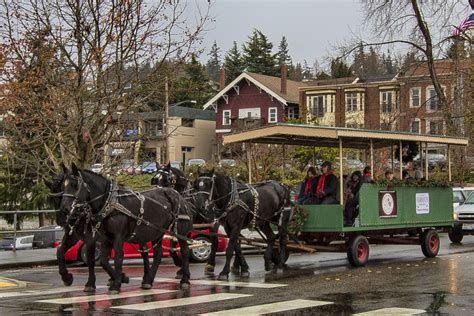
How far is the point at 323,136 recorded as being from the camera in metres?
16.5

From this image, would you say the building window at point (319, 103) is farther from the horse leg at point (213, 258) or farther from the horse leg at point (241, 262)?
the horse leg at point (241, 262)

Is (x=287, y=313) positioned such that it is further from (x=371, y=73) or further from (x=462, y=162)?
(x=371, y=73)

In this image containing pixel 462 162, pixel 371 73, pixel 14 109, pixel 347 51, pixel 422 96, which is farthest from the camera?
pixel 371 73

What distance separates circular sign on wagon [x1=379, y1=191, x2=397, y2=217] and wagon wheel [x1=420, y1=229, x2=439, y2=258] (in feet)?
5.26

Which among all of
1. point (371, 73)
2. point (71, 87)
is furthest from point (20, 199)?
point (371, 73)

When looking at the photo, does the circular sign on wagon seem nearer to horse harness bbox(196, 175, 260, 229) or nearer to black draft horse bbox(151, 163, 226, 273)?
horse harness bbox(196, 175, 260, 229)

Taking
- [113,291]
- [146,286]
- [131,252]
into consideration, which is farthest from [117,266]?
[131,252]

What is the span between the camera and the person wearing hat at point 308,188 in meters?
17.4

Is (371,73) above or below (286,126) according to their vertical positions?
above

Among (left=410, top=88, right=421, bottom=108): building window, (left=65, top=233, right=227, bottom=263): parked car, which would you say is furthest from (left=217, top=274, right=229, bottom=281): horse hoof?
(left=410, top=88, right=421, bottom=108): building window

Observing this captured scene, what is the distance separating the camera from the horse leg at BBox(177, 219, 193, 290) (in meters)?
13.5

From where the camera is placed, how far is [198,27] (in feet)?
67.0

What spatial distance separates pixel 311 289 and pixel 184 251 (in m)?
2.56

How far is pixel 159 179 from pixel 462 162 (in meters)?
32.3
